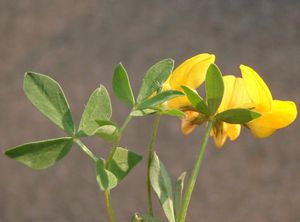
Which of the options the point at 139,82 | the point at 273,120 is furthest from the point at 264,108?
the point at 139,82

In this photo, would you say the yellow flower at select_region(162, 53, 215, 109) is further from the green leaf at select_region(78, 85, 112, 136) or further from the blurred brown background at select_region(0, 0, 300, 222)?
the blurred brown background at select_region(0, 0, 300, 222)

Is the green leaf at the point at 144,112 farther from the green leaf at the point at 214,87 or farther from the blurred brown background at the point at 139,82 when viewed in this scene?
the blurred brown background at the point at 139,82

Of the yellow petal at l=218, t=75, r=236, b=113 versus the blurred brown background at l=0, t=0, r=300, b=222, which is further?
the blurred brown background at l=0, t=0, r=300, b=222

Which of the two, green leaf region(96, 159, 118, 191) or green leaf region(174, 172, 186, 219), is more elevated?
green leaf region(96, 159, 118, 191)

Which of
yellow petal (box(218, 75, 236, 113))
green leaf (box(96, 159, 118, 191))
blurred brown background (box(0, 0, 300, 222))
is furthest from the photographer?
blurred brown background (box(0, 0, 300, 222))

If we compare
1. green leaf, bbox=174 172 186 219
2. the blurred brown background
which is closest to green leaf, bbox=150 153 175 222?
green leaf, bbox=174 172 186 219

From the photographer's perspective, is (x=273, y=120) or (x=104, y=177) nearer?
(x=104, y=177)

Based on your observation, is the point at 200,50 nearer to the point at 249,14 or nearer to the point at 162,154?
the point at 249,14

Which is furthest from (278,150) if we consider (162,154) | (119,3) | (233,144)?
(119,3)

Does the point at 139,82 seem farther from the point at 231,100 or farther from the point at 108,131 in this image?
the point at 108,131
